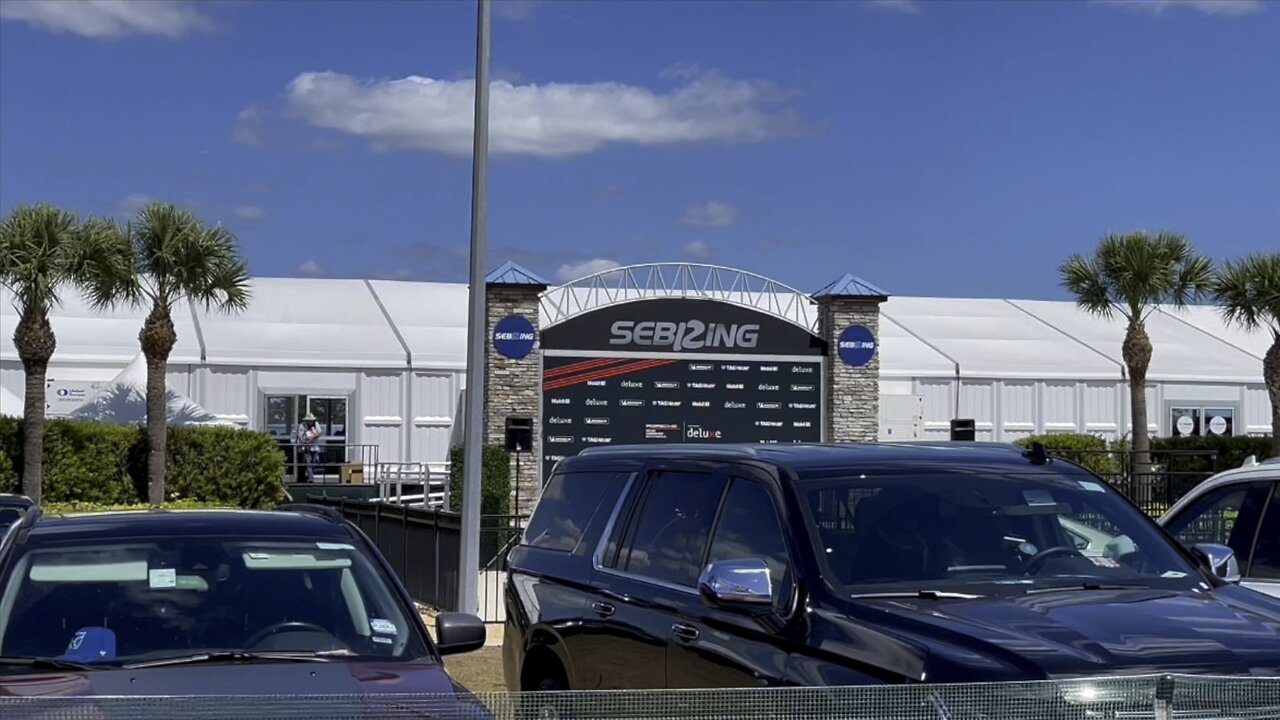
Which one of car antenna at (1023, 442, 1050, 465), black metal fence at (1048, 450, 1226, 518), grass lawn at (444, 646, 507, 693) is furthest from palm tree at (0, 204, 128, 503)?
car antenna at (1023, 442, 1050, 465)

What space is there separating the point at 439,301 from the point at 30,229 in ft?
54.6

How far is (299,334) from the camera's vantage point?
133ft

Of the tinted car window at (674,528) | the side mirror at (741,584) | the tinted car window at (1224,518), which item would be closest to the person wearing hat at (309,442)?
the tinted car window at (1224,518)

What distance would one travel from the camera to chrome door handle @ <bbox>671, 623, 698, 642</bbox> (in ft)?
20.9

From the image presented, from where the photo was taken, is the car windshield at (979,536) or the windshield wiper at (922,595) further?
the car windshield at (979,536)

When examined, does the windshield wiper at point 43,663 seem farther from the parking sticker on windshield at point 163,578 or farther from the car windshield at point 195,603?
the parking sticker on windshield at point 163,578

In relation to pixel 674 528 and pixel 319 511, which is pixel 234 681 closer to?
pixel 319 511

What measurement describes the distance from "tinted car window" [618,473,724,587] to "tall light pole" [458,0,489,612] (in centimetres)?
875

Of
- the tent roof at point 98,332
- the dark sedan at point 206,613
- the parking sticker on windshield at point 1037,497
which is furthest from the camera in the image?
the tent roof at point 98,332

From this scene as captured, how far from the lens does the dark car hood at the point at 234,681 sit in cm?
531

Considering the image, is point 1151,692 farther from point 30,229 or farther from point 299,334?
point 299,334

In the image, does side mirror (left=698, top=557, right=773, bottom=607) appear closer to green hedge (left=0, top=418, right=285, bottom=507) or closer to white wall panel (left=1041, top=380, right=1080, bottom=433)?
green hedge (left=0, top=418, right=285, bottom=507)

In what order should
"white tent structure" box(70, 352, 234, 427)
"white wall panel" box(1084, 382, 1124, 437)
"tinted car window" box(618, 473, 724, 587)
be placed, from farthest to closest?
"white wall panel" box(1084, 382, 1124, 437) → "white tent structure" box(70, 352, 234, 427) → "tinted car window" box(618, 473, 724, 587)

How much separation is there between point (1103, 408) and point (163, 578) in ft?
127
